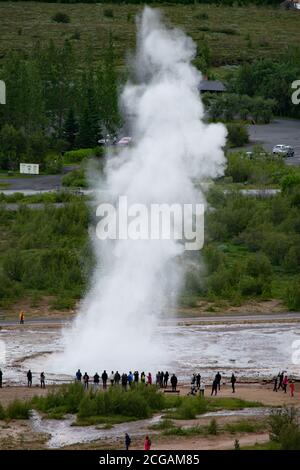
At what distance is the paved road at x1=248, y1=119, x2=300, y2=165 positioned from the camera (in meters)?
105

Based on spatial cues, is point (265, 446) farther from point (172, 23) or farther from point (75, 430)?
point (172, 23)

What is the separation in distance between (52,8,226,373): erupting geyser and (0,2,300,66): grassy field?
74.0 metres

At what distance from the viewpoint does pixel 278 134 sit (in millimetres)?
110125

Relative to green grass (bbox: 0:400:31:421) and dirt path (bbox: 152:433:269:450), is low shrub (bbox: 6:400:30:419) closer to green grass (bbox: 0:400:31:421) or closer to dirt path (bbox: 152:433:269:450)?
green grass (bbox: 0:400:31:421)

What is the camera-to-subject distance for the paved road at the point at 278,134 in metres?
105

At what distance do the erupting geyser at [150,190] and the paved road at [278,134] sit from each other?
116ft

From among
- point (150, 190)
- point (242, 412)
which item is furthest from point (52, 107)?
point (242, 412)

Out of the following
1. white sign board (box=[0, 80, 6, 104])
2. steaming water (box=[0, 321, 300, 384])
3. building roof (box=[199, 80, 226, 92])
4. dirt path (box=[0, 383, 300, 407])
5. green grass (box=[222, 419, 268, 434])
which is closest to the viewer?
green grass (box=[222, 419, 268, 434])

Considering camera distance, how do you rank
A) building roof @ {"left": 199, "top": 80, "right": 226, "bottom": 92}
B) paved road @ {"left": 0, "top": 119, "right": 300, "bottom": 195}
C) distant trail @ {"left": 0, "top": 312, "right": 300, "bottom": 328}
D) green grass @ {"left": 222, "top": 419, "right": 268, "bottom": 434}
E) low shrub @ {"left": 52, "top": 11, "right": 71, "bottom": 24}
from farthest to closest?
low shrub @ {"left": 52, "top": 11, "right": 71, "bottom": 24} → building roof @ {"left": 199, "top": 80, "right": 226, "bottom": 92} → paved road @ {"left": 0, "top": 119, "right": 300, "bottom": 195} → distant trail @ {"left": 0, "top": 312, "right": 300, "bottom": 328} → green grass @ {"left": 222, "top": 419, "right": 268, "bottom": 434}

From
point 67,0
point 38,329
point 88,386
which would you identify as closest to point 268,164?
point 38,329

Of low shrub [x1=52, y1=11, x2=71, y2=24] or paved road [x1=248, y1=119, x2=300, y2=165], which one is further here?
low shrub [x1=52, y1=11, x2=71, y2=24]

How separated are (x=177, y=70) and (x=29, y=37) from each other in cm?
9715

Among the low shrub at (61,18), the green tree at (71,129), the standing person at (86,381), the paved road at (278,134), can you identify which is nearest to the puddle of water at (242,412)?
the standing person at (86,381)

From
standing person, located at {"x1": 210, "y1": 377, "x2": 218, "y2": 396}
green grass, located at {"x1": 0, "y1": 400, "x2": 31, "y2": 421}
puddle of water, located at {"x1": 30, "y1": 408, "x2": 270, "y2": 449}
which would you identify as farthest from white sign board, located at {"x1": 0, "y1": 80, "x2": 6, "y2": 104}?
green grass, located at {"x1": 0, "y1": 400, "x2": 31, "y2": 421}
